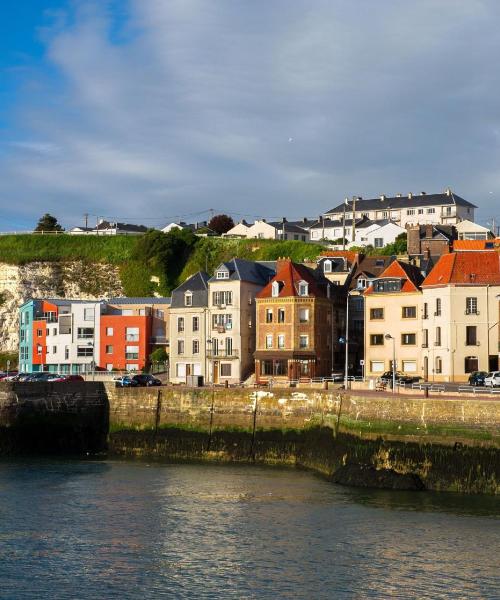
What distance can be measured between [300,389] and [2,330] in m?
60.4

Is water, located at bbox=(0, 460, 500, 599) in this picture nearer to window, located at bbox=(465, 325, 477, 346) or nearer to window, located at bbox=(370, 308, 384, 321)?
window, located at bbox=(465, 325, 477, 346)

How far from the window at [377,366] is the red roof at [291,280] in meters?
7.40

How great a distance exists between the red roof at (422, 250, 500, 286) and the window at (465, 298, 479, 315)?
131 centimetres

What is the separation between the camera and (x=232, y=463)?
199ft

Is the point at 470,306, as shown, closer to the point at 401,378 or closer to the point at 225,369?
the point at 401,378

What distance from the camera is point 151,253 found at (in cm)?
11719

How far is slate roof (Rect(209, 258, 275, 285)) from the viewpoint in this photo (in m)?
85.1

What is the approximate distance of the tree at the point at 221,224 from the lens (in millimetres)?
147250

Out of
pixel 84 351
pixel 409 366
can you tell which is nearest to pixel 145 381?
pixel 84 351

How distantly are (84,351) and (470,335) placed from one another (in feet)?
137

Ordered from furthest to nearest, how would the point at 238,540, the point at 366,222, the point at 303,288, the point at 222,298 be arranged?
the point at 366,222 → the point at 222,298 → the point at 303,288 → the point at 238,540

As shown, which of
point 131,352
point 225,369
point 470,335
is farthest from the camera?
point 131,352

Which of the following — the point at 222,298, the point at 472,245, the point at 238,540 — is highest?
the point at 472,245

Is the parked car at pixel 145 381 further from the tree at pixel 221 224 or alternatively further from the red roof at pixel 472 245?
the tree at pixel 221 224
